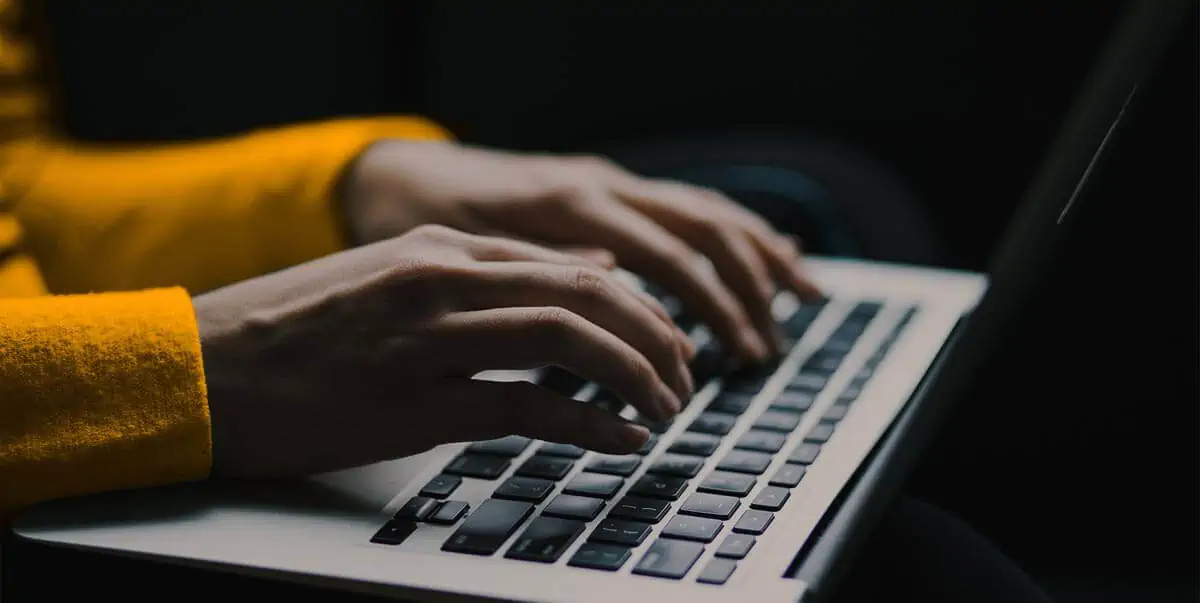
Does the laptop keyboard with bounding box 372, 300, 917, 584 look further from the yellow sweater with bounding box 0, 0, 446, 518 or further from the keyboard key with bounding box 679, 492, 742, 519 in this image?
the yellow sweater with bounding box 0, 0, 446, 518

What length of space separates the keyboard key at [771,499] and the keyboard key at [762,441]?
49 mm

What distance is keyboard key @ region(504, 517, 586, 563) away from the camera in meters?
0.47

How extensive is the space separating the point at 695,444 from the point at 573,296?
9 centimetres

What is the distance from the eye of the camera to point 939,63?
1286 millimetres

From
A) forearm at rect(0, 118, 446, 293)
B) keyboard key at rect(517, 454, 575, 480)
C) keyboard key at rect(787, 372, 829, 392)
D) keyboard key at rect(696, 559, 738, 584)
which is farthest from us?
forearm at rect(0, 118, 446, 293)

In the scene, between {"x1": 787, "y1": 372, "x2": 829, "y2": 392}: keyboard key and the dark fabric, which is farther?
{"x1": 787, "y1": 372, "x2": 829, "y2": 392}: keyboard key

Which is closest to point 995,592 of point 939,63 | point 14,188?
point 14,188

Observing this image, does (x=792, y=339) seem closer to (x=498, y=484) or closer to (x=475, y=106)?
(x=498, y=484)

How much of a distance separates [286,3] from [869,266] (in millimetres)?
757

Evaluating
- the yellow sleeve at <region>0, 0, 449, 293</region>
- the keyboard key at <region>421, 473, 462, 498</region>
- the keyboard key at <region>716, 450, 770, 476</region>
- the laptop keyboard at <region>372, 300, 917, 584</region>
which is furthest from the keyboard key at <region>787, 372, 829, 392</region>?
the yellow sleeve at <region>0, 0, 449, 293</region>

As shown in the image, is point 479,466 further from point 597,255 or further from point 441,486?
point 597,255

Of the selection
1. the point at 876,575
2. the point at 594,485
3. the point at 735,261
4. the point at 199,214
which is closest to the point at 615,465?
the point at 594,485

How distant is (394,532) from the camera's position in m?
0.49

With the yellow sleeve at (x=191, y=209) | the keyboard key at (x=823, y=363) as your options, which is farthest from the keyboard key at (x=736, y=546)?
the yellow sleeve at (x=191, y=209)
